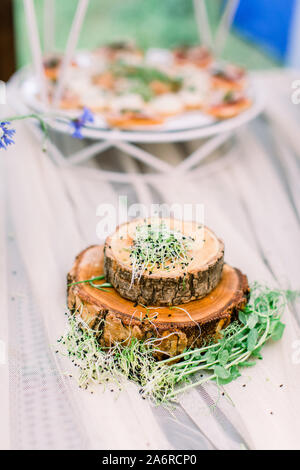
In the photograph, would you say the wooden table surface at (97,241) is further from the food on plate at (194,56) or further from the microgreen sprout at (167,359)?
the food on plate at (194,56)

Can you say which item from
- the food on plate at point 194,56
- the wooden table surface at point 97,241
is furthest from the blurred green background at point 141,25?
the wooden table surface at point 97,241

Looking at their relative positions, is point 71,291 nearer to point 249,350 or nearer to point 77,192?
point 249,350

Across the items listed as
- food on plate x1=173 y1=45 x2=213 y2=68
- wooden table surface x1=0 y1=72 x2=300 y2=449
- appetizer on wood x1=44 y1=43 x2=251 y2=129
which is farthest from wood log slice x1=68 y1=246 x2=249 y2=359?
food on plate x1=173 y1=45 x2=213 y2=68

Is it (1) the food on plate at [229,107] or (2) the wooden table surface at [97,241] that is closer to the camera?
(2) the wooden table surface at [97,241]

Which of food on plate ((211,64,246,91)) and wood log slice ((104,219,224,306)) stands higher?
food on plate ((211,64,246,91))

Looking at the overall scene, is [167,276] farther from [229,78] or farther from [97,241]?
[229,78]

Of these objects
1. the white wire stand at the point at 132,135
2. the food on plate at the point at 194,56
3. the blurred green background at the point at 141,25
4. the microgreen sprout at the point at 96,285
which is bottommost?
the microgreen sprout at the point at 96,285

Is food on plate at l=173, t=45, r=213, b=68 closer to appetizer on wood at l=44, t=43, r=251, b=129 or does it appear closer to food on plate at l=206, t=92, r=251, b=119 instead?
appetizer on wood at l=44, t=43, r=251, b=129
